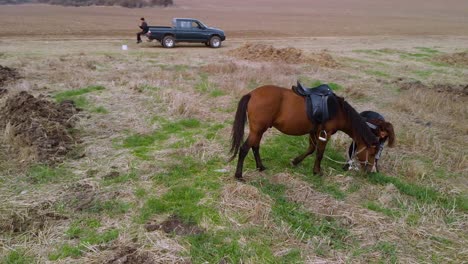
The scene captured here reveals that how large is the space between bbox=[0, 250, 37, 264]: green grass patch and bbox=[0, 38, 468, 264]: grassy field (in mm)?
13

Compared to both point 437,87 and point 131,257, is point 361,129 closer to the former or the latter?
point 131,257

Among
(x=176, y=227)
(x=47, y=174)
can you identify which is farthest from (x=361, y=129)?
(x=47, y=174)

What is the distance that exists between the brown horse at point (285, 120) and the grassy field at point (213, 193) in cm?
60

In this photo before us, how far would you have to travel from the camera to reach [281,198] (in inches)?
196

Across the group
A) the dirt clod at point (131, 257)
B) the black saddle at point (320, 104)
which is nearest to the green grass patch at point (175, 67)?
the black saddle at point (320, 104)

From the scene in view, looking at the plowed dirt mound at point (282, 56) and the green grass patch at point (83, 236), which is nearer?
the green grass patch at point (83, 236)

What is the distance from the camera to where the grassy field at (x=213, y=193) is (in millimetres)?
3979

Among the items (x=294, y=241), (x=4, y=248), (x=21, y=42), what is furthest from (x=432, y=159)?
(x=21, y=42)

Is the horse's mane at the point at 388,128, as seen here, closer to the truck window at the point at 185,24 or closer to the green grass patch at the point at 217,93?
the green grass patch at the point at 217,93

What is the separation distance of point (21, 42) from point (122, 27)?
10.3 metres

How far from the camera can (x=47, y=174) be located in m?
5.36

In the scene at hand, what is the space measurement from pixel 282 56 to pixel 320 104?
1133cm

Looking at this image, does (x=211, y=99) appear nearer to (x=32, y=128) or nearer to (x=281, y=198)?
(x=32, y=128)

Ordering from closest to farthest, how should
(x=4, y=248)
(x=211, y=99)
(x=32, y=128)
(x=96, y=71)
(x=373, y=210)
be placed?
(x=4, y=248)
(x=373, y=210)
(x=32, y=128)
(x=211, y=99)
(x=96, y=71)
